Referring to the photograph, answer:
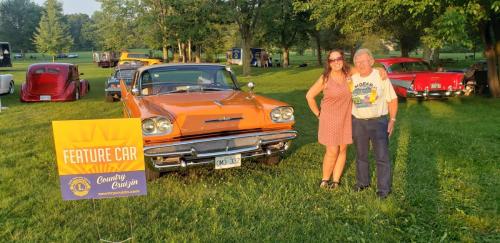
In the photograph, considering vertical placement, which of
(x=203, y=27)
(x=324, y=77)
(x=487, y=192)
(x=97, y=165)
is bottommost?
(x=487, y=192)

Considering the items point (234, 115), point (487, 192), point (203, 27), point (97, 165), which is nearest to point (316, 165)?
point (234, 115)

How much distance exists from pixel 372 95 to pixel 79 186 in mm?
3117

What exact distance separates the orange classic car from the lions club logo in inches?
54.6

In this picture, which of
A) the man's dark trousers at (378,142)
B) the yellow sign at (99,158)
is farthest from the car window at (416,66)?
the yellow sign at (99,158)

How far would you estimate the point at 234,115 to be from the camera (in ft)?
17.4

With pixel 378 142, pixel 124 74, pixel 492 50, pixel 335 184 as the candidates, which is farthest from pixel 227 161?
pixel 492 50

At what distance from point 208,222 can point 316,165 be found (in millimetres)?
2513

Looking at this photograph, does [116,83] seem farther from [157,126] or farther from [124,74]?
[157,126]

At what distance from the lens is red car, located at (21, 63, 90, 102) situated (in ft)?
47.7

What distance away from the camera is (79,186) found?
352 centimetres

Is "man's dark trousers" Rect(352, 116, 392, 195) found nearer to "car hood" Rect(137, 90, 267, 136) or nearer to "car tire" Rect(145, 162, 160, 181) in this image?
"car hood" Rect(137, 90, 267, 136)

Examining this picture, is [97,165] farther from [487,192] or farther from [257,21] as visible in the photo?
[257,21]

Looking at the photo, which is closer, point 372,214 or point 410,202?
point 372,214

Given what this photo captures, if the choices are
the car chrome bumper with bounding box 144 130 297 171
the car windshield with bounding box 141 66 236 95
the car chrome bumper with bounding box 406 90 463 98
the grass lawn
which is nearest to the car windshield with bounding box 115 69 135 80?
the grass lawn
